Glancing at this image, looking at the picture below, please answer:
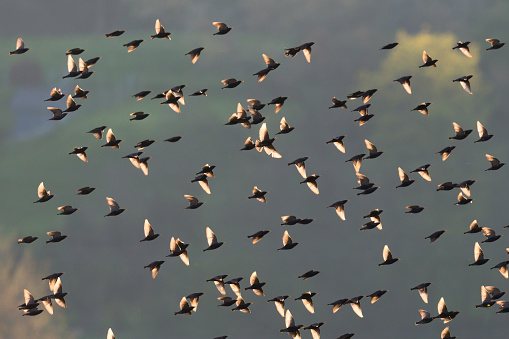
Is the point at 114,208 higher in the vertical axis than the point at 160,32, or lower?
lower

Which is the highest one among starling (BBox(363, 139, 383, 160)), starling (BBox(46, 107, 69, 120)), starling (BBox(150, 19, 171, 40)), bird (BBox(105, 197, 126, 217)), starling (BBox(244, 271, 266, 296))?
starling (BBox(150, 19, 171, 40))

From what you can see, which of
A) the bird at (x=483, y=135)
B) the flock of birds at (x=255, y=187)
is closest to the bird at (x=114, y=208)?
the flock of birds at (x=255, y=187)

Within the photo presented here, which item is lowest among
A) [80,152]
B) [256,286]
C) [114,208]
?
[256,286]

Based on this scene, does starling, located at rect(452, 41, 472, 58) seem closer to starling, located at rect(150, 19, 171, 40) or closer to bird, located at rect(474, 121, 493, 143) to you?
bird, located at rect(474, 121, 493, 143)

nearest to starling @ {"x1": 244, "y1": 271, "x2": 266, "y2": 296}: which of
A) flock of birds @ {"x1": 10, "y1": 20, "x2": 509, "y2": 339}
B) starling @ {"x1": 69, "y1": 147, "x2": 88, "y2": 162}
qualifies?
flock of birds @ {"x1": 10, "y1": 20, "x2": 509, "y2": 339}

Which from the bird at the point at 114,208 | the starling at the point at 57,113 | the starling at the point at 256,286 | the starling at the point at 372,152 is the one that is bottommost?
the starling at the point at 256,286

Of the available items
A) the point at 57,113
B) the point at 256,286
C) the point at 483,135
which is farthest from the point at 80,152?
the point at 483,135

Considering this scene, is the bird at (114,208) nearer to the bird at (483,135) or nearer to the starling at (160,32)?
the starling at (160,32)

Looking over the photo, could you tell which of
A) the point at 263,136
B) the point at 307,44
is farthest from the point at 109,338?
the point at 307,44

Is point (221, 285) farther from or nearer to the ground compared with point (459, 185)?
nearer to the ground

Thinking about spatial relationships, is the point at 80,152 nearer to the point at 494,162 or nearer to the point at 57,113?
the point at 57,113

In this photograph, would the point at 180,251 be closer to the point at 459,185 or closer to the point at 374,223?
the point at 374,223
